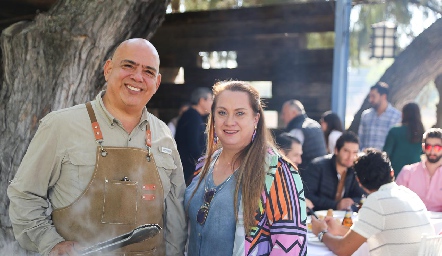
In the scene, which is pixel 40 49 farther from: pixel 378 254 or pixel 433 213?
pixel 433 213

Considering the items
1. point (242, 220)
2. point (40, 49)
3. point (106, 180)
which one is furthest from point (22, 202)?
point (40, 49)

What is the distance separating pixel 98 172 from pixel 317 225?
73.2 inches

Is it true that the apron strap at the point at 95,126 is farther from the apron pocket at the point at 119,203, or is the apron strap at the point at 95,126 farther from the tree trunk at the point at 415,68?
the tree trunk at the point at 415,68

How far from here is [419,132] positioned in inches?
252

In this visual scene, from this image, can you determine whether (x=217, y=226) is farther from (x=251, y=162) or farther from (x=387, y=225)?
(x=387, y=225)

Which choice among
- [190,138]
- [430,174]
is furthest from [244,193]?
[190,138]

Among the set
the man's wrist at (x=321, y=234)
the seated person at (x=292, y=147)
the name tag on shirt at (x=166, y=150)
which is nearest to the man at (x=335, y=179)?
the seated person at (x=292, y=147)

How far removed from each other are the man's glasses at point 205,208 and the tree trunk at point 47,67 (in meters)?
1.45

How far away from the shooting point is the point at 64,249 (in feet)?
8.05

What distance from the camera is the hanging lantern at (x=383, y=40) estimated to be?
9.83m

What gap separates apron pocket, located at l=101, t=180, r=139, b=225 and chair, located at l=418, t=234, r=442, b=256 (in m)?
Answer: 1.65

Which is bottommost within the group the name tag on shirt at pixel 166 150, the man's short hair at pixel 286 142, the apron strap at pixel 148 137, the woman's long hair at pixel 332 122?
the man's short hair at pixel 286 142

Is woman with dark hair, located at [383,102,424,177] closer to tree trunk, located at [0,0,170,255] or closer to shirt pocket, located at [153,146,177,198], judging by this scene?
tree trunk, located at [0,0,170,255]

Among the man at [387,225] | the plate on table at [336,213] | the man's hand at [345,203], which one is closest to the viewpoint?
the man at [387,225]
